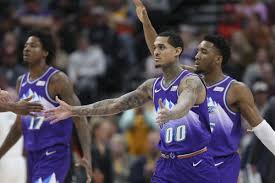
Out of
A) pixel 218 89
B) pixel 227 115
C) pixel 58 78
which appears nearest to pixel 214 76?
pixel 218 89

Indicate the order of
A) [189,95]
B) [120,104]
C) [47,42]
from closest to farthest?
1. [189,95]
2. [120,104]
3. [47,42]

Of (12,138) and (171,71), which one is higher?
(171,71)

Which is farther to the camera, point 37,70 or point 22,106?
point 37,70

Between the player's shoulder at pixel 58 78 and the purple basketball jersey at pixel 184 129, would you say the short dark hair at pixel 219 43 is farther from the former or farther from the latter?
the player's shoulder at pixel 58 78

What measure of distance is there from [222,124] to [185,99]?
1501 mm

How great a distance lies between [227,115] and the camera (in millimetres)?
9688

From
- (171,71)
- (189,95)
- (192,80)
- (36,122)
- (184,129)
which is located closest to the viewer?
(189,95)

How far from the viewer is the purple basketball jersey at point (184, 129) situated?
8.77 meters

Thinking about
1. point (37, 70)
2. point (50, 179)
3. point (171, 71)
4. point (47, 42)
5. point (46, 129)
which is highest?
point (47, 42)

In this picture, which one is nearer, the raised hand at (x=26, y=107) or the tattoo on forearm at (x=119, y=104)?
the tattoo on forearm at (x=119, y=104)

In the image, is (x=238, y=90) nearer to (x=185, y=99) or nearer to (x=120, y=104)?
(x=120, y=104)

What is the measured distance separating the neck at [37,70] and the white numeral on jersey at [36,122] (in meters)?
0.52

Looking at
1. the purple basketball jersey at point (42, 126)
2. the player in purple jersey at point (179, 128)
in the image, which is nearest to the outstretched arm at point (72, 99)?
the purple basketball jersey at point (42, 126)

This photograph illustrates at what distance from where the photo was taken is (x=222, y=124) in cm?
968
